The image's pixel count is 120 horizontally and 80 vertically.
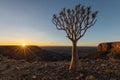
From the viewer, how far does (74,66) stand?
42.4 feet

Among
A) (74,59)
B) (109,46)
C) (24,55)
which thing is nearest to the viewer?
(74,59)

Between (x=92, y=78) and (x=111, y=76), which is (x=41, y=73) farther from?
(x=111, y=76)

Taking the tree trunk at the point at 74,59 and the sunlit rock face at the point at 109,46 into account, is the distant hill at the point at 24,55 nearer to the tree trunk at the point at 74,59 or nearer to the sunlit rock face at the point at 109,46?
the sunlit rock face at the point at 109,46

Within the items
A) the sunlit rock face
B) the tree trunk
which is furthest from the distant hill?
the tree trunk

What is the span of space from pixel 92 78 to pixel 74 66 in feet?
6.27

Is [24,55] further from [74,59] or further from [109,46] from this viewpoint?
[74,59]

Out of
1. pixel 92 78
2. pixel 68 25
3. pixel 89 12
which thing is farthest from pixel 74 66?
pixel 89 12

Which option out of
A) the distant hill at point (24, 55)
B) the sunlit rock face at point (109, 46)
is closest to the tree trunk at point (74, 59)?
the distant hill at point (24, 55)

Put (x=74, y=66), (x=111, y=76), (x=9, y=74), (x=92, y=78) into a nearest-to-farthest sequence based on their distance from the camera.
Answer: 1. (x=92, y=78)
2. (x=111, y=76)
3. (x=74, y=66)
4. (x=9, y=74)

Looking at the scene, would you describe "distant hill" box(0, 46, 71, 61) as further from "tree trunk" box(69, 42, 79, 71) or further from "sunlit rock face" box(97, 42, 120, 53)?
"tree trunk" box(69, 42, 79, 71)

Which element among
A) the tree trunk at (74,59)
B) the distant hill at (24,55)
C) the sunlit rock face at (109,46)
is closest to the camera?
the tree trunk at (74,59)

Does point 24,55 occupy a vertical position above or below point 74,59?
below

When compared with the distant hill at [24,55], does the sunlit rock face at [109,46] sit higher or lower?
higher

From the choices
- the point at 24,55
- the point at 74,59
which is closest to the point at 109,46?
the point at 24,55
